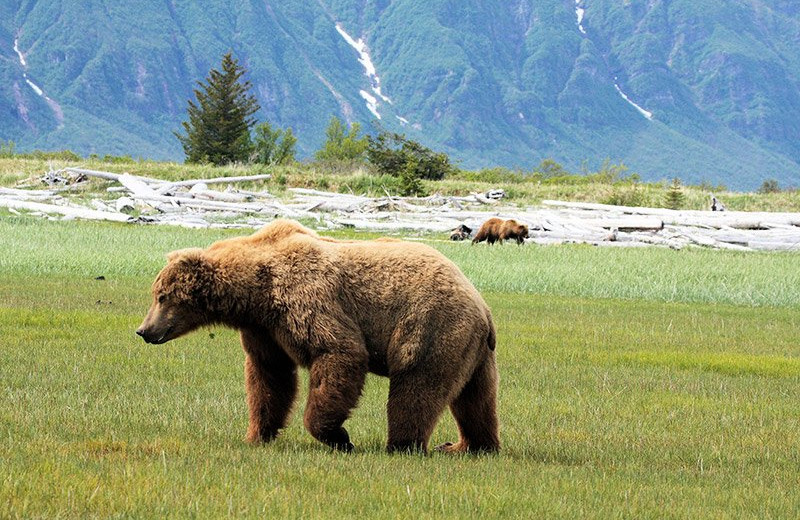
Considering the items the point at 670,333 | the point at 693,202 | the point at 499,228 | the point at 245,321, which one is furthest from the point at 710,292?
the point at 693,202

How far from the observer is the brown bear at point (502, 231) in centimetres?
3859

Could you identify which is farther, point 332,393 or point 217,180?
point 217,180

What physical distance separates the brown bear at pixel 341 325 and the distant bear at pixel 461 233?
31608mm

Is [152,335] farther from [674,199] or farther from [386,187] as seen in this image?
[386,187]

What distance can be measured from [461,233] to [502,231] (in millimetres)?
2771

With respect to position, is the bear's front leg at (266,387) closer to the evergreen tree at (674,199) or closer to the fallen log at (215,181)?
the fallen log at (215,181)

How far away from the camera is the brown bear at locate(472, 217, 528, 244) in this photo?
127ft

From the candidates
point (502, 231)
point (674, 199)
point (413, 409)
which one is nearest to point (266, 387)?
point (413, 409)

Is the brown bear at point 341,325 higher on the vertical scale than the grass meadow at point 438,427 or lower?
higher

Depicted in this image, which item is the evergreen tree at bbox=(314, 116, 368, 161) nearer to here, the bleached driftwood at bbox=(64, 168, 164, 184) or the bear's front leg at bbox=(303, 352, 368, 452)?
the bleached driftwood at bbox=(64, 168, 164, 184)

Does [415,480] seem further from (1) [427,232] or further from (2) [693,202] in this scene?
(2) [693,202]

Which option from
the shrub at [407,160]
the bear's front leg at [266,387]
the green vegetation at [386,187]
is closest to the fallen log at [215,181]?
the green vegetation at [386,187]

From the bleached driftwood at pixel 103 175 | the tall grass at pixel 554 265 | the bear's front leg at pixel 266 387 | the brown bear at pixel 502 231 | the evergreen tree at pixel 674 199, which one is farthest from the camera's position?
the evergreen tree at pixel 674 199

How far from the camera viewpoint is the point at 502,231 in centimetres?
3869
